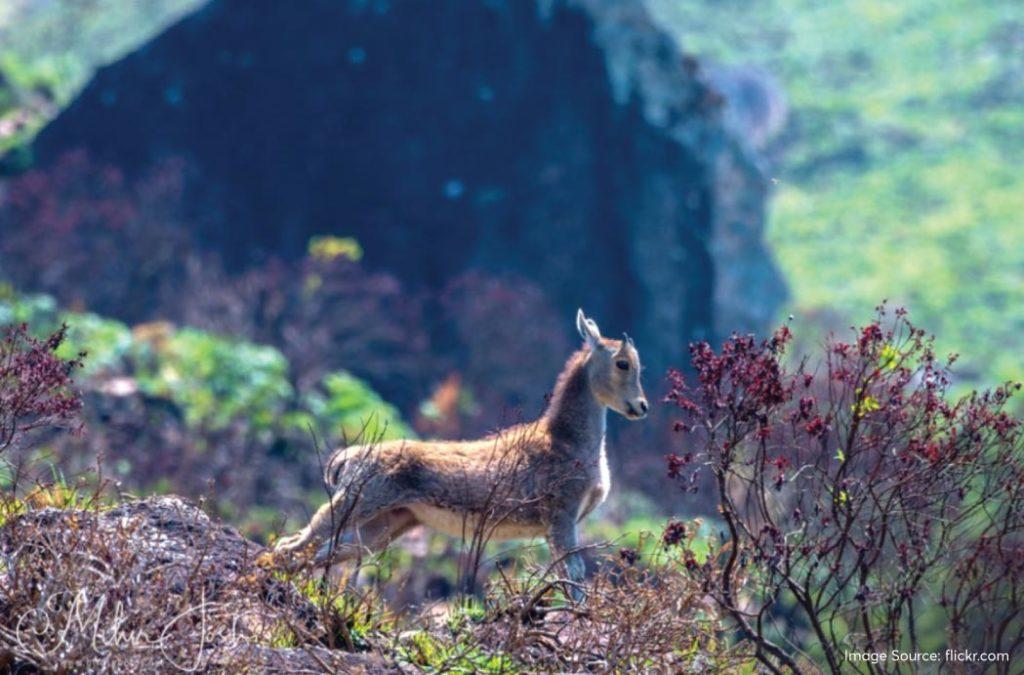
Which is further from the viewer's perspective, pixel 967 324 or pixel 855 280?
pixel 855 280

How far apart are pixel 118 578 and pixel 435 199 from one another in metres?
33.8

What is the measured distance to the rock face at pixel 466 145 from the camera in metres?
40.4

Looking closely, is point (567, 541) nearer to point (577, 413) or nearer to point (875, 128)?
point (577, 413)

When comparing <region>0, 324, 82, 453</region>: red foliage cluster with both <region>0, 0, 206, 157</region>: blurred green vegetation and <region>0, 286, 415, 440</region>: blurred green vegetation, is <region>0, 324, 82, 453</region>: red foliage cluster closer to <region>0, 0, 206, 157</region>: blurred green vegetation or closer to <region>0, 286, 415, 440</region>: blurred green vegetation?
<region>0, 286, 415, 440</region>: blurred green vegetation

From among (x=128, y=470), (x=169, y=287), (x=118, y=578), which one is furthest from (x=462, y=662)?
(x=169, y=287)

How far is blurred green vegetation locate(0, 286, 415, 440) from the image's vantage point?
2820cm

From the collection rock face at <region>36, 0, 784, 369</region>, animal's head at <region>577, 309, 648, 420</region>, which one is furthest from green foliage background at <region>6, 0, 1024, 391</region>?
animal's head at <region>577, 309, 648, 420</region>

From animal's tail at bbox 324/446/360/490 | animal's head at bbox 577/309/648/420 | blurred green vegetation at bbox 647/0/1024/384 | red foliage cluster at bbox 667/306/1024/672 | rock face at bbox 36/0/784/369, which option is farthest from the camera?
blurred green vegetation at bbox 647/0/1024/384

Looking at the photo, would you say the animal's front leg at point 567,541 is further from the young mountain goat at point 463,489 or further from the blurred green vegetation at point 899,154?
the blurred green vegetation at point 899,154

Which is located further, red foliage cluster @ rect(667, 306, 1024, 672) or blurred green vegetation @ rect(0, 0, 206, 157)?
blurred green vegetation @ rect(0, 0, 206, 157)

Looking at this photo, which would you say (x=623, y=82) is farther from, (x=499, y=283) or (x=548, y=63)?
(x=499, y=283)

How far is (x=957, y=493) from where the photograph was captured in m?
9.53

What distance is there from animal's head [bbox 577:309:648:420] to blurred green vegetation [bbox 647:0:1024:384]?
115ft

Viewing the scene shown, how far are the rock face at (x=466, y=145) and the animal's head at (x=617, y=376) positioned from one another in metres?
26.6
